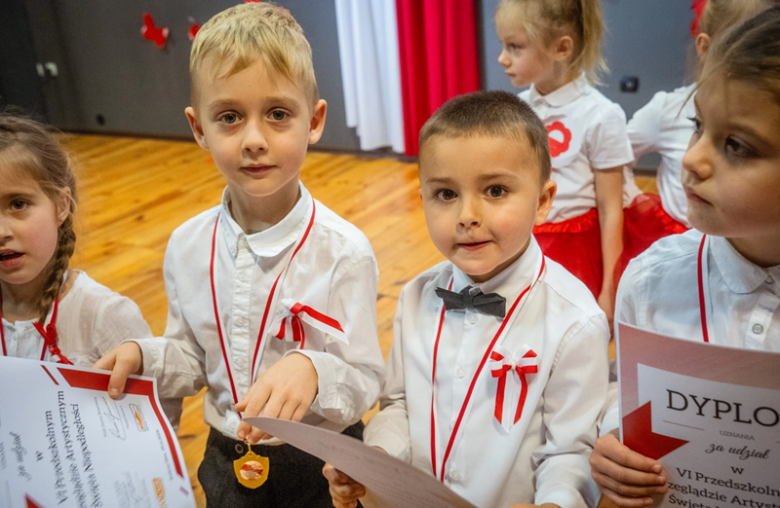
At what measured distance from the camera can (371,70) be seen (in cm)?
436

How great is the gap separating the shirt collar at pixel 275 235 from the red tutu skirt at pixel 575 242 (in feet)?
3.15

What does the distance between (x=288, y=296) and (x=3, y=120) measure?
0.61 metres

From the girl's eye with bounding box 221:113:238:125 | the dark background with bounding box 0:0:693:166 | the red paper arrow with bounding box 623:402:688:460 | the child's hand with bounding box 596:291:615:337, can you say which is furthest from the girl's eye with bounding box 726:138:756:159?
the dark background with bounding box 0:0:693:166

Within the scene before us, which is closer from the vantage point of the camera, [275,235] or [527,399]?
[527,399]

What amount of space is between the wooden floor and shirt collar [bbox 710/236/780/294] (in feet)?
4.33

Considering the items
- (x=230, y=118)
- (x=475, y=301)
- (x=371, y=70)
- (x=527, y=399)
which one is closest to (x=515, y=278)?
(x=475, y=301)

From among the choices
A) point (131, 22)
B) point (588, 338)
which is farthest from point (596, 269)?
Result: point (131, 22)

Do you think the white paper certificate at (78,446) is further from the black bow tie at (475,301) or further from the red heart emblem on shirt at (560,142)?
the red heart emblem on shirt at (560,142)

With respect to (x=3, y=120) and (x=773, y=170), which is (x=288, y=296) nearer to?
(x=3, y=120)

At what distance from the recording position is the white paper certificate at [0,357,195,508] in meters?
0.89

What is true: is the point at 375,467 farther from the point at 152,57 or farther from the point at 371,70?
the point at 152,57

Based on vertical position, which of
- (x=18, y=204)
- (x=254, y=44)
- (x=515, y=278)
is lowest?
(x=515, y=278)

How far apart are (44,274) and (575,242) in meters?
1.37

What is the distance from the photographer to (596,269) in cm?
199
